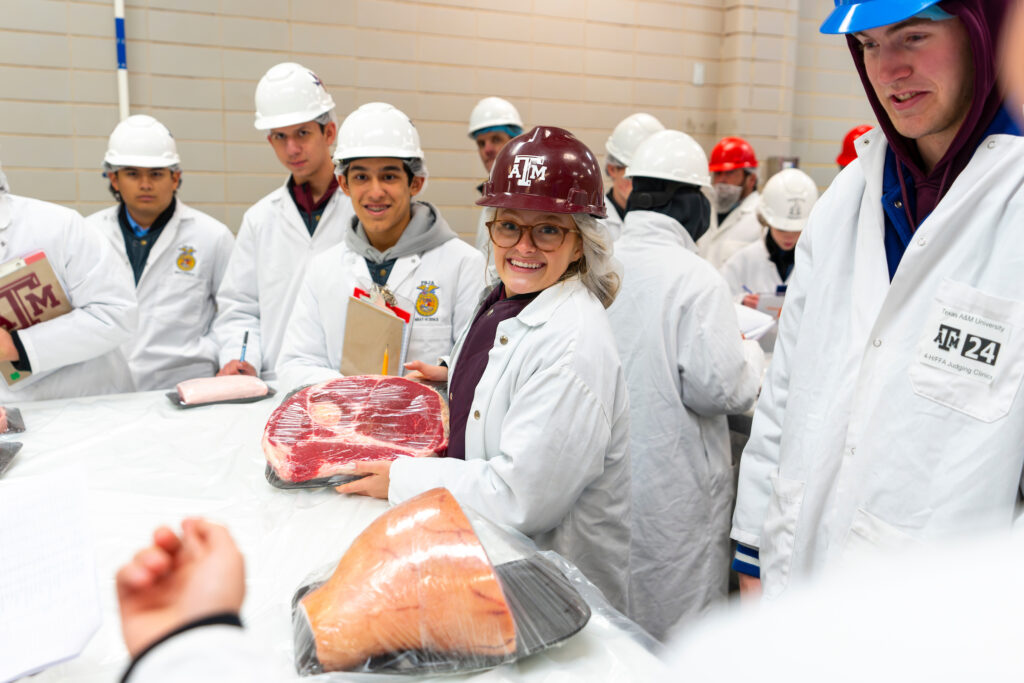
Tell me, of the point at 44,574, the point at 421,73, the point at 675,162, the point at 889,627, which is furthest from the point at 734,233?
the point at 889,627

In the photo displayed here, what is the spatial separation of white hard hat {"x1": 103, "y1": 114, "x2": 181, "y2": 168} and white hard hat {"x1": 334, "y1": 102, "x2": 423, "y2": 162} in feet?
4.58

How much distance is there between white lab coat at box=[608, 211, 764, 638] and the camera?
2641 millimetres

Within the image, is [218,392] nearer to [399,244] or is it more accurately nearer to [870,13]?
[399,244]

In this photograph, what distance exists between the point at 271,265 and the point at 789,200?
9.68ft

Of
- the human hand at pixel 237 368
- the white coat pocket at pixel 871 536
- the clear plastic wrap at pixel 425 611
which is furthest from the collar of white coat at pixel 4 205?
the white coat pocket at pixel 871 536

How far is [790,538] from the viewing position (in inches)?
61.2

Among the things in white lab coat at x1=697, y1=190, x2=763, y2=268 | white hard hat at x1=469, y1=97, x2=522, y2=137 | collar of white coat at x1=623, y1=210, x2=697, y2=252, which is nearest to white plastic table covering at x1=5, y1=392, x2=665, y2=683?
collar of white coat at x1=623, y1=210, x2=697, y2=252

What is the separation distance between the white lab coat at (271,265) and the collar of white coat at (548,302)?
6.40 ft

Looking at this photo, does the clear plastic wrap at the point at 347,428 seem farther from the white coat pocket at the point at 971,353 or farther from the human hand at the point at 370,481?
the white coat pocket at the point at 971,353

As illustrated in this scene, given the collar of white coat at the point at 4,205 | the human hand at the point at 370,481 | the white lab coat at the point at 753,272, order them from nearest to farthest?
1. the human hand at the point at 370,481
2. the collar of white coat at the point at 4,205
3. the white lab coat at the point at 753,272

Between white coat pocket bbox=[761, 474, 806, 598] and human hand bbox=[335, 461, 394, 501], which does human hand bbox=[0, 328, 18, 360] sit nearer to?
human hand bbox=[335, 461, 394, 501]

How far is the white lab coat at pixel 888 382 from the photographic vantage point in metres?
1.26

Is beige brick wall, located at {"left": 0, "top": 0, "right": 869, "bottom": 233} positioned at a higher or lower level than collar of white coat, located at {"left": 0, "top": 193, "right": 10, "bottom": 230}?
higher

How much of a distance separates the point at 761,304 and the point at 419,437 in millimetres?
2557
